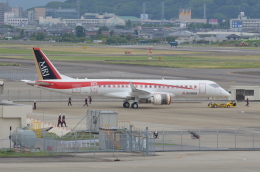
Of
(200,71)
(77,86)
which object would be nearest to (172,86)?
(77,86)

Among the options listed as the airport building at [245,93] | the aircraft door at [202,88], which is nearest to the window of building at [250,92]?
the airport building at [245,93]

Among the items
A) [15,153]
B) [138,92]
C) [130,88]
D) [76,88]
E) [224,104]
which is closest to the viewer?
[15,153]

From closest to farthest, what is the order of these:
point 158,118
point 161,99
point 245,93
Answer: point 158,118
point 161,99
point 245,93

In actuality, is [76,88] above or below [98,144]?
above

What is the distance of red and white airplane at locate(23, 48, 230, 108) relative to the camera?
7881cm

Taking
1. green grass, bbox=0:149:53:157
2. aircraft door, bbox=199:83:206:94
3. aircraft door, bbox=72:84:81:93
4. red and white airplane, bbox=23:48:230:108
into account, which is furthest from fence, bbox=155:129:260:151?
aircraft door, bbox=199:83:206:94

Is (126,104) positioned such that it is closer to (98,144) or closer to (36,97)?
(36,97)

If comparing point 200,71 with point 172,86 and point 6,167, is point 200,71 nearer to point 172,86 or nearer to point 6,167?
point 172,86

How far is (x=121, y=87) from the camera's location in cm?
8119

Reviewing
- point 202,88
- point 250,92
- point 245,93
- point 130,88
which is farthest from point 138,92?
point 250,92

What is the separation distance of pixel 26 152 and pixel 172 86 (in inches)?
1507

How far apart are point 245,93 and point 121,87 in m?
19.4

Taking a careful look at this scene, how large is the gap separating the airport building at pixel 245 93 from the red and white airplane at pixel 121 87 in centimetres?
853

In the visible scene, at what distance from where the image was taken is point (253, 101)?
92.1 meters
